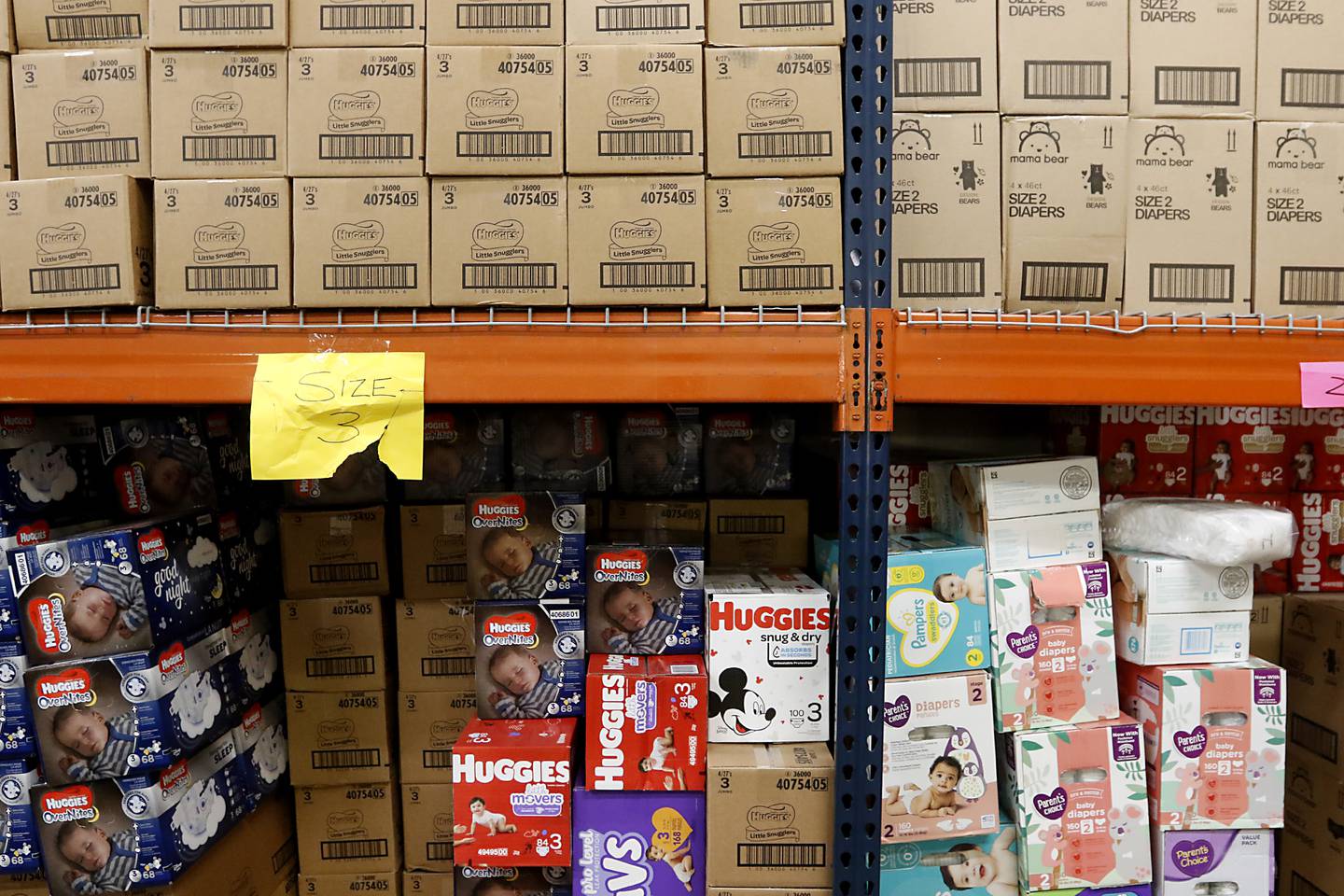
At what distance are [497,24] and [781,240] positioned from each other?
48cm

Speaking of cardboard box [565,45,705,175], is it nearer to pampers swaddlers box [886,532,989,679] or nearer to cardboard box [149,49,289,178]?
cardboard box [149,49,289,178]

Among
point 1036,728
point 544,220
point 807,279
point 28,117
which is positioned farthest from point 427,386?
point 1036,728

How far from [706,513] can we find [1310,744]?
3.83 ft

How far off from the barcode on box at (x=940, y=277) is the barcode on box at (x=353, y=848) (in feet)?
4.27

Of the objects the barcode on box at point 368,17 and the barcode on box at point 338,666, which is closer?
the barcode on box at point 368,17

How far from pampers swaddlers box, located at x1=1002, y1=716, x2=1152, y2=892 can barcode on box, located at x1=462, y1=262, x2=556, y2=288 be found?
3.16 ft

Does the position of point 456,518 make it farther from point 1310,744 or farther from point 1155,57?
point 1310,744

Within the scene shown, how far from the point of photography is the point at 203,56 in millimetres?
1012

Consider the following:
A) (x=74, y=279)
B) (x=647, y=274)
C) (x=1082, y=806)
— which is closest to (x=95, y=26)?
(x=74, y=279)

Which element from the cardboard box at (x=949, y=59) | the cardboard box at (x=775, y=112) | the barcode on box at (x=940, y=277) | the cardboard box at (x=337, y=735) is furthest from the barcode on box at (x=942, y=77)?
the cardboard box at (x=337, y=735)

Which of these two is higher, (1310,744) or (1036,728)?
(1036,728)

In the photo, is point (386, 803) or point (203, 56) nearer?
point (203, 56)

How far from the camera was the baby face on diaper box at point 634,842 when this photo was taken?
3.53ft

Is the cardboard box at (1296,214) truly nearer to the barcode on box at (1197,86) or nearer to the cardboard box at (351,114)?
the barcode on box at (1197,86)
